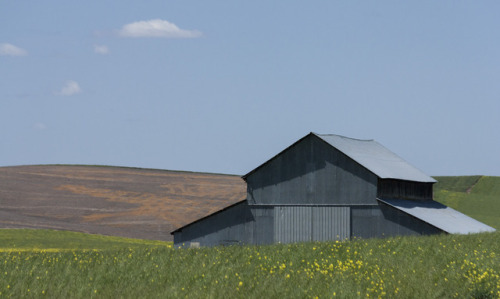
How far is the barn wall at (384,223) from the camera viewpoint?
52125 millimetres

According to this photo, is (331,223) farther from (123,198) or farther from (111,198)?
(111,198)

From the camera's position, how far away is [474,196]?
365 feet

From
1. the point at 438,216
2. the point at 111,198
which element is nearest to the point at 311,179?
the point at 438,216

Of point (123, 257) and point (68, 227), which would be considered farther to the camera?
point (68, 227)

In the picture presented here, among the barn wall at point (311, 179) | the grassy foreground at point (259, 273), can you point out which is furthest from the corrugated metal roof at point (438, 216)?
the grassy foreground at point (259, 273)

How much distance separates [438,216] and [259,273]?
3771 cm

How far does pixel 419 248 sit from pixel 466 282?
32.1ft

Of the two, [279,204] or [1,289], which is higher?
[279,204]

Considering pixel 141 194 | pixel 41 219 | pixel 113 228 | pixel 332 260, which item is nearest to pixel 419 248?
pixel 332 260

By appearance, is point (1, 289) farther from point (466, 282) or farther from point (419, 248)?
point (419, 248)

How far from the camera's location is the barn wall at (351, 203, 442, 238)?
5212 cm

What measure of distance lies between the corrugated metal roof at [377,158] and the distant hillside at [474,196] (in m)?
23.6

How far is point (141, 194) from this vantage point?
339ft

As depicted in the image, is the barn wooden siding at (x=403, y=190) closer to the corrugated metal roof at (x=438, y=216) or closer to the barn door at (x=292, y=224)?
the corrugated metal roof at (x=438, y=216)
